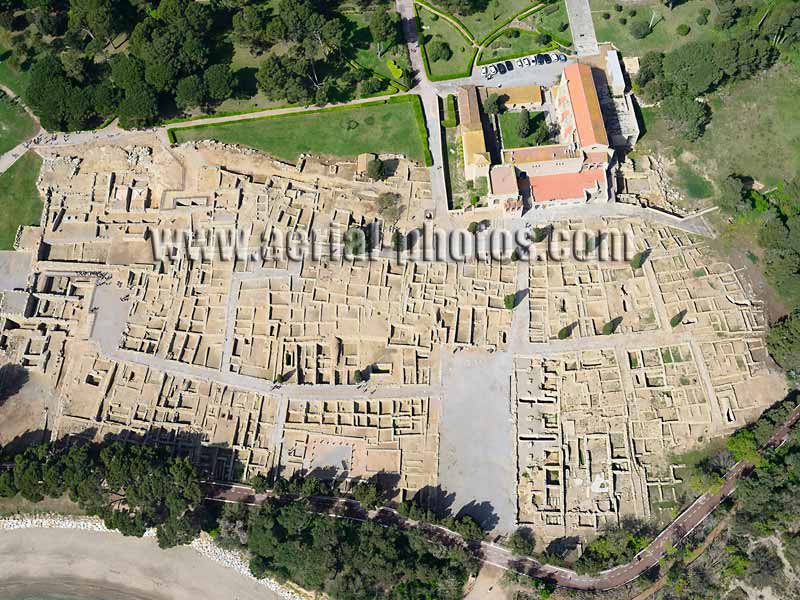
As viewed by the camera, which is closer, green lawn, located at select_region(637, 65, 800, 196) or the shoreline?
the shoreline

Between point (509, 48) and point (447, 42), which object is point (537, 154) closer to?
point (509, 48)

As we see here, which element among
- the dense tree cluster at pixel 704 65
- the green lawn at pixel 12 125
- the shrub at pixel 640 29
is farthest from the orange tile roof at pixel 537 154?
the green lawn at pixel 12 125

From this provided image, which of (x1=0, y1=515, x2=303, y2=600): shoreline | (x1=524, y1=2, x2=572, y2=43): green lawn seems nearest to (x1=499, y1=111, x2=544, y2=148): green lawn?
(x1=524, y1=2, x2=572, y2=43): green lawn

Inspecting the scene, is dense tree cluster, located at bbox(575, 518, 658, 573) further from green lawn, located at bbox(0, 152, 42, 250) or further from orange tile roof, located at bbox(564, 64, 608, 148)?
green lawn, located at bbox(0, 152, 42, 250)

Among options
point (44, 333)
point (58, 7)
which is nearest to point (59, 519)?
point (44, 333)

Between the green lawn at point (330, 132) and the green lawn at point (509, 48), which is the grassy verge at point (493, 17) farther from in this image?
the green lawn at point (330, 132)
